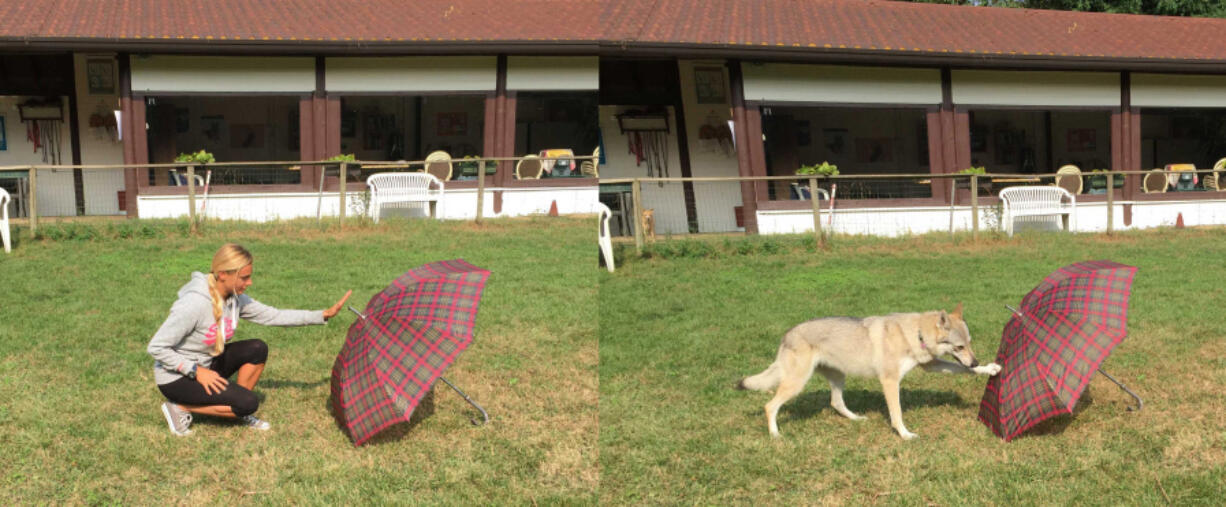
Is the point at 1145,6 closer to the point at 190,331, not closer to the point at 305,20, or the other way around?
the point at 305,20

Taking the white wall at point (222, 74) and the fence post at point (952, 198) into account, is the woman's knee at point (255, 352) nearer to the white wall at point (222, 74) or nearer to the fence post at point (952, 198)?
the fence post at point (952, 198)

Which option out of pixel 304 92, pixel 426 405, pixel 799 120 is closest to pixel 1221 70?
pixel 799 120

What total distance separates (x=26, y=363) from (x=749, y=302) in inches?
229

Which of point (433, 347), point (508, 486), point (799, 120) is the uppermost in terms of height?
A: point (799, 120)

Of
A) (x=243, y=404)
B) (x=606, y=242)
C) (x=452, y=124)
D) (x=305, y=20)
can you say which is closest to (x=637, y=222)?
(x=606, y=242)

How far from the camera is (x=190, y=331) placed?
5.61 metres

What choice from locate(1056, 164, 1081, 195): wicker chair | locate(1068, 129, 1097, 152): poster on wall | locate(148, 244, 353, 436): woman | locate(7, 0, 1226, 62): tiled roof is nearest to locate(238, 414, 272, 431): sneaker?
locate(148, 244, 353, 436): woman

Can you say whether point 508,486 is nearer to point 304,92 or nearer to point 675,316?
point 675,316

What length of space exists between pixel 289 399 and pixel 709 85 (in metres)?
12.2

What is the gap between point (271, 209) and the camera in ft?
53.8

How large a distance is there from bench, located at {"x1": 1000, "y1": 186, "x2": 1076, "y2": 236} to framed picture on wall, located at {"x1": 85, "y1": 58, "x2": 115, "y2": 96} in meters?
14.4

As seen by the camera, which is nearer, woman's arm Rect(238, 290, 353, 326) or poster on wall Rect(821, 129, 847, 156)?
woman's arm Rect(238, 290, 353, 326)

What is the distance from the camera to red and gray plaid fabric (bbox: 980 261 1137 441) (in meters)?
5.27

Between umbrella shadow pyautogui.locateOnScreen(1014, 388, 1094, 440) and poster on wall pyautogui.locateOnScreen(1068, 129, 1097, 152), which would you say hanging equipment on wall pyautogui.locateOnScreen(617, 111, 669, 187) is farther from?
umbrella shadow pyautogui.locateOnScreen(1014, 388, 1094, 440)
